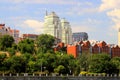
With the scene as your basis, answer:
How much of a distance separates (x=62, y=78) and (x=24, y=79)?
8.15 m

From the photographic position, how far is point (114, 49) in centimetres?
13125

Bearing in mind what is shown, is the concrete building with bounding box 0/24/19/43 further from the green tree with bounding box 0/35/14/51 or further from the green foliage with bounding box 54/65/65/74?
the green foliage with bounding box 54/65/65/74

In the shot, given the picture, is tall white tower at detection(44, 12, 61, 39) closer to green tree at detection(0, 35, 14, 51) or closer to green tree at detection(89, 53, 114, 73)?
green tree at detection(0, 35, 14, 51)

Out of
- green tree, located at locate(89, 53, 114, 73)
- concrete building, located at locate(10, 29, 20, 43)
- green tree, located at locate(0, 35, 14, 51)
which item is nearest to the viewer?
green tree, located at locate(89, 53, 114, 73)

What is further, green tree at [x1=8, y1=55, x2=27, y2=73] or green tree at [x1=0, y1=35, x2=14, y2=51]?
green tree at [x1=0, y1=35, x2=14, y2=51]

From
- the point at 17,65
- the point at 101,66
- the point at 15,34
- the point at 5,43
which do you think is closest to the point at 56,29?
the point at 15,34

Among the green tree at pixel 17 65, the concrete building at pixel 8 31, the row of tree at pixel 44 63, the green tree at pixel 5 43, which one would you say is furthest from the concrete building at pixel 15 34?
the green tree at pixel 17 65

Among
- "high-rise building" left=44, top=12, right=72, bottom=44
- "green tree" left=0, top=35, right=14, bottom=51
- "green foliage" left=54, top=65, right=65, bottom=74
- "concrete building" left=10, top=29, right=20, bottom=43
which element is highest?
"high-rise building" left=44, top=12, right=72, bottom=44

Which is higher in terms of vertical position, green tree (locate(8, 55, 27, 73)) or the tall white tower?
the tall white tower

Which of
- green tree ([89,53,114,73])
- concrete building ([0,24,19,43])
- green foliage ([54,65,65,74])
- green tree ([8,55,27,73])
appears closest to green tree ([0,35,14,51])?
green tree ([89,53,114,73])

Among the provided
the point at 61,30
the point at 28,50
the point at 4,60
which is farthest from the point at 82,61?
the point at 61,30

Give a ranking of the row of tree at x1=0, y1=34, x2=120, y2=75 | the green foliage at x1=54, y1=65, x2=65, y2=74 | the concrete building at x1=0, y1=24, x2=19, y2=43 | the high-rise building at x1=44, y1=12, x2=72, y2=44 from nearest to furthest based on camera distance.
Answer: the row of tree at x1=0, y1=34, x2=120, y2=75
the green foliage at x1=54, y1=65, x2=65, y2=74
the concrete building at x1=0, y1=24, x2=19, y2=43
the high-rise building at x1=44, y1=12, x2=72, y2=44

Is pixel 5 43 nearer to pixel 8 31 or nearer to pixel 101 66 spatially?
pixel 101 66

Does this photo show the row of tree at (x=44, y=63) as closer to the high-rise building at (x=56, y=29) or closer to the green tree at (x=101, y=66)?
the green tree at (x=101, y=66)
